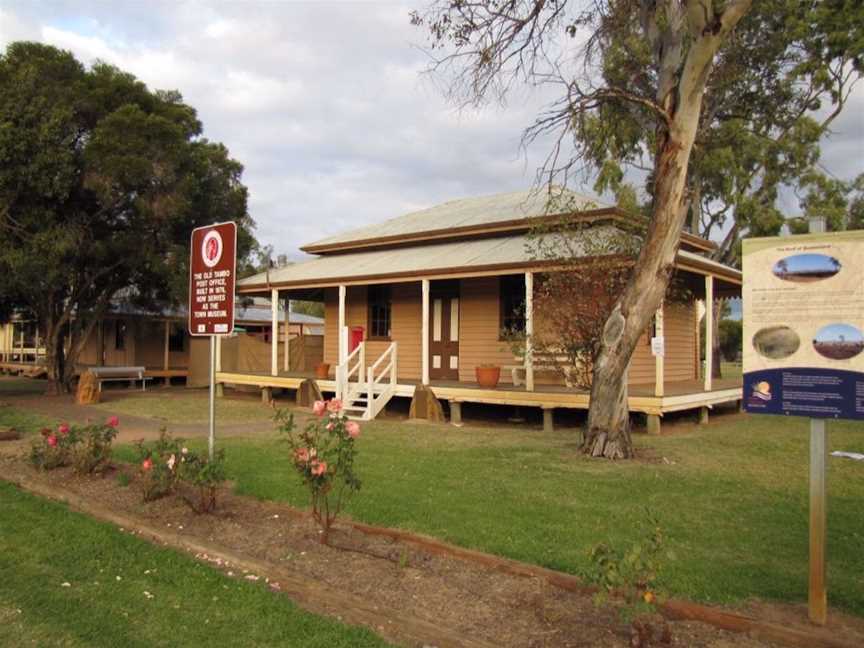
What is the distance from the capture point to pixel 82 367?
29.5 m

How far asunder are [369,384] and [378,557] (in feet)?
31.9

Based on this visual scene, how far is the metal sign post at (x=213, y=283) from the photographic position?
745cm

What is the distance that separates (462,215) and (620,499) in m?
13.8

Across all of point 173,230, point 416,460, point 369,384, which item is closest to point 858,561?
point 416,460

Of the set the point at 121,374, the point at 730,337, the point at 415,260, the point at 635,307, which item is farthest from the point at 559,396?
the point at 730,337

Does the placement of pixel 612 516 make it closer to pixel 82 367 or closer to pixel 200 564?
pixel 200 564

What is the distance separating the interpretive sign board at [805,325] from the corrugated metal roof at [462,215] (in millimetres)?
11577

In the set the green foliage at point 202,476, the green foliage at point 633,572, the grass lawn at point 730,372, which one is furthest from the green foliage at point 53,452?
the grass lawn at point 730,372

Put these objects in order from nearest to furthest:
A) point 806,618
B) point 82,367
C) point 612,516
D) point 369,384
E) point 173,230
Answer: point 806,618, point 612,516, point 369,384, point 173,230, point 82,367

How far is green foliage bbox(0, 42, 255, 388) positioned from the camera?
679 inches

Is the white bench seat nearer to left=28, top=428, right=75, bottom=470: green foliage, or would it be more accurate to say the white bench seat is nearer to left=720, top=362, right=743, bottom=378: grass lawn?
left=28, top=428, right=75, bottom=470: green foliage

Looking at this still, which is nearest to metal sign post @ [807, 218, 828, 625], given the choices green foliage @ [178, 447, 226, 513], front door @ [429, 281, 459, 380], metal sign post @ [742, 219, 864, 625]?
metal sign post @ [742, 219, 864, 625]

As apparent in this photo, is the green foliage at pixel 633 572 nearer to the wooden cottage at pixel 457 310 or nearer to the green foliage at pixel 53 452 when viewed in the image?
the green foliage at pixel 53 452

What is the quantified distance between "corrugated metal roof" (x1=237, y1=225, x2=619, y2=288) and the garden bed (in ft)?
25.6
